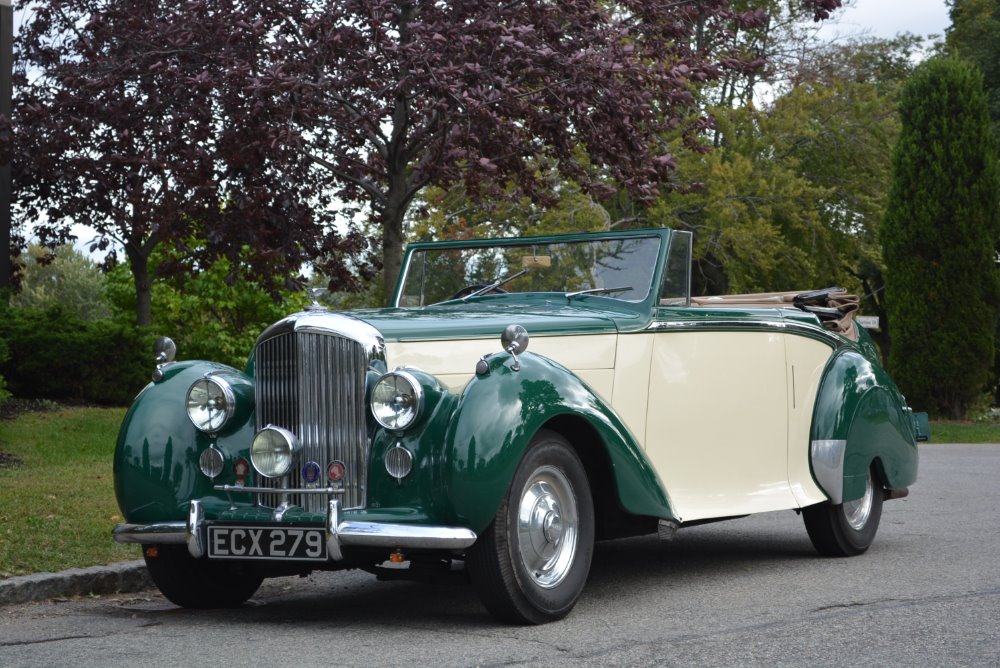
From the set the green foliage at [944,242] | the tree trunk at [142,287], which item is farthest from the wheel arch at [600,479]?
the green foliage at [944,242]

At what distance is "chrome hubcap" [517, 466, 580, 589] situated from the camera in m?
5.33

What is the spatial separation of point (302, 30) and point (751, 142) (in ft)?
66.6

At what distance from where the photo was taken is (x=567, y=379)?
5.60m

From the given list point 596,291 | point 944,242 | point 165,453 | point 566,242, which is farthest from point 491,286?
point 944,242

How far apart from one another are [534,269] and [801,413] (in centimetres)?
171

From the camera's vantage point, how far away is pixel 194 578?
5949 mm

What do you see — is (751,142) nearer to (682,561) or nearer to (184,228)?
(184,228)

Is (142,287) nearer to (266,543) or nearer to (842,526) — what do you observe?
(842,526)

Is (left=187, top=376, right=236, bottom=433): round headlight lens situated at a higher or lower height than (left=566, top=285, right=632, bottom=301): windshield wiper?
lower

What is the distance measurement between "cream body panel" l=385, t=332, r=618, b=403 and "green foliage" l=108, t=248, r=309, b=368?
19.7 meters

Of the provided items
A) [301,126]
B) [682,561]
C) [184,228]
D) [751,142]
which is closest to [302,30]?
[301,126]

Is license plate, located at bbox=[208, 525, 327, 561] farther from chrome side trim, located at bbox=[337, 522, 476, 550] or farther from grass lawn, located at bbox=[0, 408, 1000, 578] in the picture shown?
grass lawn, located at bbox=[0, 408, 1000, 578]

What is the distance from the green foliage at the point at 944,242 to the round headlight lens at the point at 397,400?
18313 millimetres

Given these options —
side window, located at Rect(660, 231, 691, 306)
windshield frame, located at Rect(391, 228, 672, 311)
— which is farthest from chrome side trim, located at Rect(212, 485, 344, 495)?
side window, located at Rect(660, 231, 691, 306)
